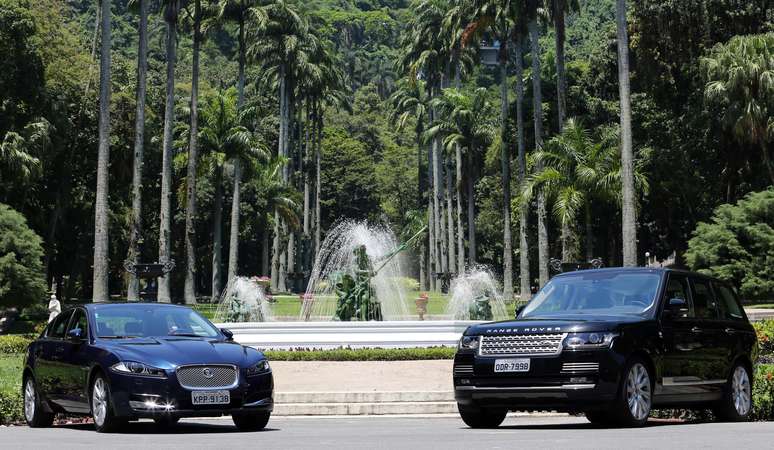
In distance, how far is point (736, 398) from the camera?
48.5 ft

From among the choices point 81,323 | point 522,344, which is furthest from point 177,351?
point 522,344

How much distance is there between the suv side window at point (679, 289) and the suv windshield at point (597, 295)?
0.58 feet

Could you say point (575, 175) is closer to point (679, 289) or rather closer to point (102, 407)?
point (679, 289)

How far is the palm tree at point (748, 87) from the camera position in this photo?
52125 millimetres

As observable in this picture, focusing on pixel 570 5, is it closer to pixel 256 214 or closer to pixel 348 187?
pixel 256 214

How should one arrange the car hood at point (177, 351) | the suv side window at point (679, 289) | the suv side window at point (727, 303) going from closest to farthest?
the car hood at point (177, 351) < the suv side window at point (679, 289) < the suv side window at point (727, 303)

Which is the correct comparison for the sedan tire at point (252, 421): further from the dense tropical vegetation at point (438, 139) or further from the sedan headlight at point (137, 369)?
the dense tropical vegetation at point (438, 139)

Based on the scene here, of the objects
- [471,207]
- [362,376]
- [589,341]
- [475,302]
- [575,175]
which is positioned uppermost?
[471,207]

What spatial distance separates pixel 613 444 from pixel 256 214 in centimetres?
7718

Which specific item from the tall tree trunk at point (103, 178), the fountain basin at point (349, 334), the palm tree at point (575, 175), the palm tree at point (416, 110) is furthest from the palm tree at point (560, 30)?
the palm tree at point (416, 110)

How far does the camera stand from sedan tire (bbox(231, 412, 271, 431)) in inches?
566

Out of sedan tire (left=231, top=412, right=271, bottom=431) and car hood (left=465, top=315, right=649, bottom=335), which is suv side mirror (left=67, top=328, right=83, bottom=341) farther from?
car hood (left=465, top=315, right=649, bottom=335)

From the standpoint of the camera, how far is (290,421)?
16922 mm

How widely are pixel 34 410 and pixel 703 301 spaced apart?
26.5 ft
